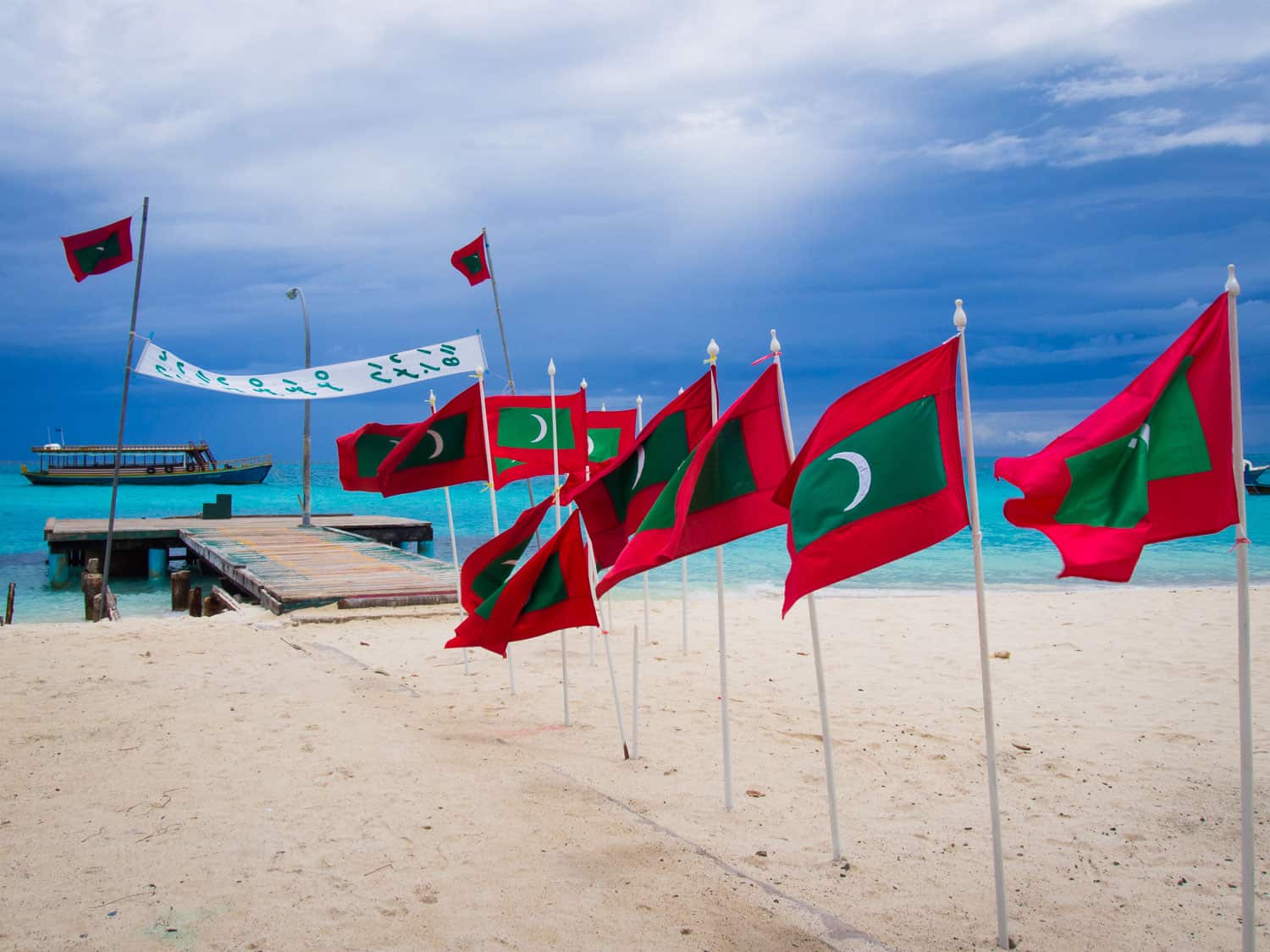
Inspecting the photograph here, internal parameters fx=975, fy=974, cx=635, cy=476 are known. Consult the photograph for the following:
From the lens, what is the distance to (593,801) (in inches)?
241

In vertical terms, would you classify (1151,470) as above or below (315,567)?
above

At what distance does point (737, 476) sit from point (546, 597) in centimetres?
232

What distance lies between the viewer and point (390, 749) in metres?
7.27

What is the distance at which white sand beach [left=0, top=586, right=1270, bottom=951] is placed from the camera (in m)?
4.54

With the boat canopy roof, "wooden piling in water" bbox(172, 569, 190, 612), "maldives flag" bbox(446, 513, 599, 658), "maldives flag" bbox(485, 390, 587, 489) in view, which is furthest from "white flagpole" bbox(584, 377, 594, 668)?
the boat canopy roof

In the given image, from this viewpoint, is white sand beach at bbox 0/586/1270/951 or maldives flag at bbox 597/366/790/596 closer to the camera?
white sand beach at bbox 0/586/1270/951

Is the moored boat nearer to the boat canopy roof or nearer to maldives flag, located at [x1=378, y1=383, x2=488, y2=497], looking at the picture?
the boat canopy roof

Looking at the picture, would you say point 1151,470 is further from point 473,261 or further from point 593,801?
point 473,261

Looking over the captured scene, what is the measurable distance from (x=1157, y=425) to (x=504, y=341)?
1262 cm

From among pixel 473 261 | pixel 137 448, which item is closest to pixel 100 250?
pixel 473 261

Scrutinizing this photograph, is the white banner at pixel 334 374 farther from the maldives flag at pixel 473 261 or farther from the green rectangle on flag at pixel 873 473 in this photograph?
the green rectangle on flag at pixel 873 473

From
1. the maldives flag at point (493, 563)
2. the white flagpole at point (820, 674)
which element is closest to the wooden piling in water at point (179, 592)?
the maldives flag at point (493, 563)

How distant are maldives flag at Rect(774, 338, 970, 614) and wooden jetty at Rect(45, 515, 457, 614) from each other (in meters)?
11.8

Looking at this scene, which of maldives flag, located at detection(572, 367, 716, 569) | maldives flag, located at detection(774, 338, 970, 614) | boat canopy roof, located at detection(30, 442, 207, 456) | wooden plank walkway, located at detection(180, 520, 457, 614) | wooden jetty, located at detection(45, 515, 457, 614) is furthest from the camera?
boat canopy roof, located at detection(30, 442, 207, 456)
